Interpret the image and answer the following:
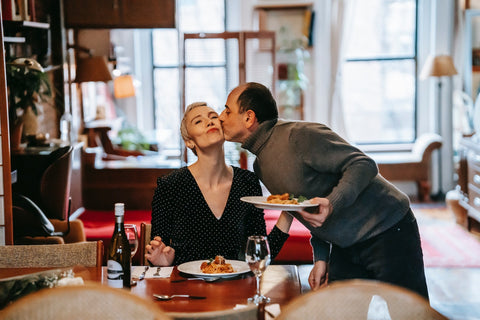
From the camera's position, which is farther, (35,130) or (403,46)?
(403,46)

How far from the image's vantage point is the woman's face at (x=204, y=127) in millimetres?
2547

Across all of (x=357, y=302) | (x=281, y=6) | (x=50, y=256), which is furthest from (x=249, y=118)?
(x=281, y=6)

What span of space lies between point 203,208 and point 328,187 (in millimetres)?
498

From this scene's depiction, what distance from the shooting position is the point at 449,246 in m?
5.92

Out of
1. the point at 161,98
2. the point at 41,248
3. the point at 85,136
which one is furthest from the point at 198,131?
the point at 161,98

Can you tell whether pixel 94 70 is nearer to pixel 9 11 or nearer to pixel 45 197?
pixel 9 11

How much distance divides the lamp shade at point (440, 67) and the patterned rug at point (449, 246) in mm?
1655

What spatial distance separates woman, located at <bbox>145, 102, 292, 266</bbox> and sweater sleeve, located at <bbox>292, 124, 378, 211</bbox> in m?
0.40

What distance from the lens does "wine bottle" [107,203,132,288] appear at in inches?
82.7

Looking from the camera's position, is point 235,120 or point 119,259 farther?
point 235,120

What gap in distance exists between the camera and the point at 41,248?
2.37 metres

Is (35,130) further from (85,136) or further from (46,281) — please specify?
(46,281)

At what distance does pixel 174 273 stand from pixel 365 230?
0.67 m

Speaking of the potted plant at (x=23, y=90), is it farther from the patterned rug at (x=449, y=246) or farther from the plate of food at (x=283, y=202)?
the patterned rug at (x=449, y=246)
